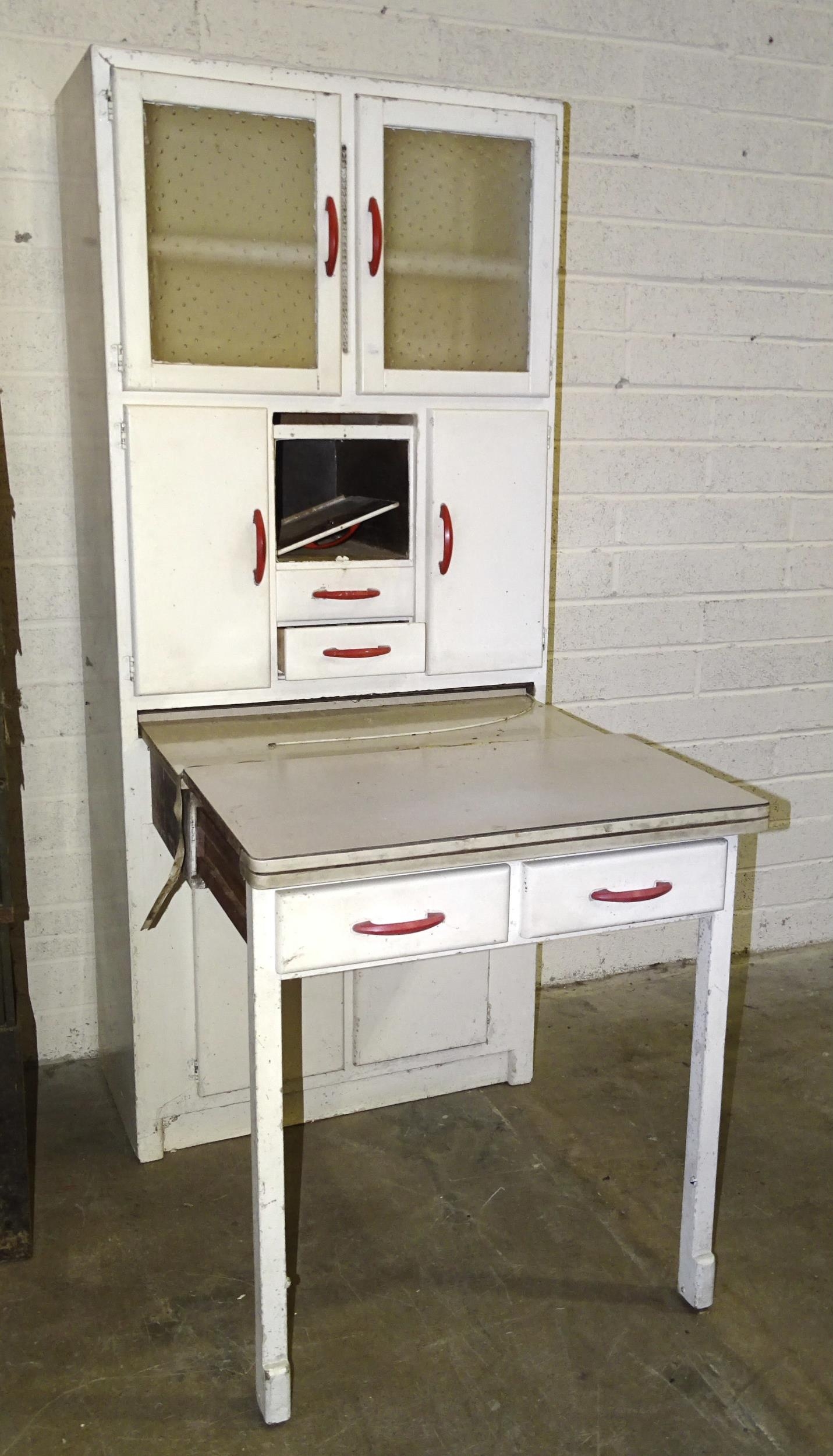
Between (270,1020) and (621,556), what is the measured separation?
1.80 m

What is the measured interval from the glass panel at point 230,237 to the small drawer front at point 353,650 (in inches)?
18.9

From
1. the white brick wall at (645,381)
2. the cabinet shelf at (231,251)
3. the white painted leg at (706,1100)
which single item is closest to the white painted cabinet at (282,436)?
the cabinet shelf at (231,251)

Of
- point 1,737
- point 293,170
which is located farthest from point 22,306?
point 1,737

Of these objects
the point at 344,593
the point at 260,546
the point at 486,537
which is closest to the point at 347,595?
the point at 344,593

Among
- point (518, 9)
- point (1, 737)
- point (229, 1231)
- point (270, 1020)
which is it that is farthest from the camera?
point (518, 9)

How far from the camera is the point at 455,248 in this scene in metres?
2.32

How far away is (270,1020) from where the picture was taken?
1.74 m

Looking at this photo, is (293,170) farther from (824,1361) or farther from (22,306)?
(824,1361)

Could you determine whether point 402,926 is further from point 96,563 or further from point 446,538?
point 96,563

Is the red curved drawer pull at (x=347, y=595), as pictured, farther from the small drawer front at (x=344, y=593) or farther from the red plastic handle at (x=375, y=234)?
the red plastic handle at (x=375, y=234)

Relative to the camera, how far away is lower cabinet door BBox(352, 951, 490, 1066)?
2.61 metres

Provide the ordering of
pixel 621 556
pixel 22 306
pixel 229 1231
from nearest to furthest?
pixel 229 1231 → pixel 22 306 → pixel 621 556

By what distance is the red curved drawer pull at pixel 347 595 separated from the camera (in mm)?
2342

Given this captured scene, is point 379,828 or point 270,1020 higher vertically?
point 379,828
